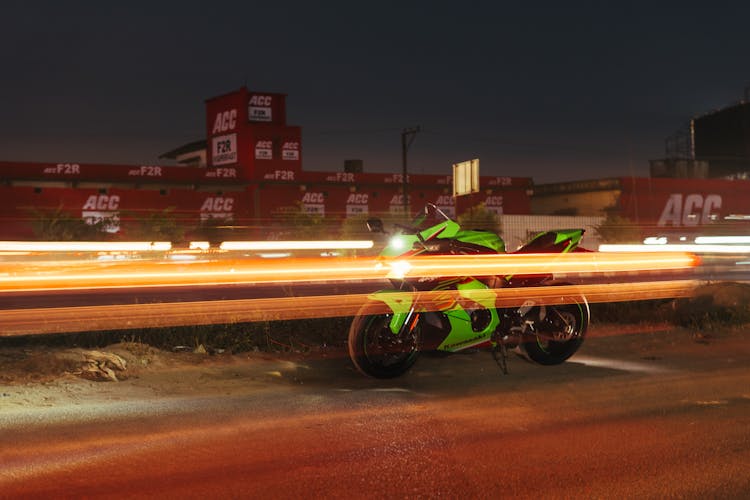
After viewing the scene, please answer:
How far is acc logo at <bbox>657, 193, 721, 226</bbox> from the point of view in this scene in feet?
225

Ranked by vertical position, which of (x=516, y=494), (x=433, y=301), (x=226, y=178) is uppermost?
(x=226, y=178)

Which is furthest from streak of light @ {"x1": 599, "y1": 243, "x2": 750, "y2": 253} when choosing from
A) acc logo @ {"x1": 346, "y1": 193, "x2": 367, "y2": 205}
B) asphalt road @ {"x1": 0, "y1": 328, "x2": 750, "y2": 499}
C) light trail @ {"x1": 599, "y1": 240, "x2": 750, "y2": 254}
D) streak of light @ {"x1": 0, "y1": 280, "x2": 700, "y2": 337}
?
acc logo @ {"x1": 346, "y1": 193, "x2": 367, "y2": 205}

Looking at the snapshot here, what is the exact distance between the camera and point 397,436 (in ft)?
20.0

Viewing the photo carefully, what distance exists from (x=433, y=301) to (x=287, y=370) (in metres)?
1.64

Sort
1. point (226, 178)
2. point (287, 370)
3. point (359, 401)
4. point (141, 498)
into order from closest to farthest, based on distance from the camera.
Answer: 1. point (141, 498)
2. point (359, 401)
3. point (287, 370)
4. point (226, 178)

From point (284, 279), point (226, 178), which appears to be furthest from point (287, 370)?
point (226, 178)

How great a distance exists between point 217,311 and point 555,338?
3859mm

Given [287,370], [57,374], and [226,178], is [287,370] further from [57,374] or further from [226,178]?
[226,178]

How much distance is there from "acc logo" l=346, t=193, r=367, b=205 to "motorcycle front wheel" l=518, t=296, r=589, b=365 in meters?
60.1

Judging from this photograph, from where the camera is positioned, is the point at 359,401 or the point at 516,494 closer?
the point at 516,494

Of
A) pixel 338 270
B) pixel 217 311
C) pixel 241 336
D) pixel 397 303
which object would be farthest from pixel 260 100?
pixel 397 303

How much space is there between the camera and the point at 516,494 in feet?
15.9

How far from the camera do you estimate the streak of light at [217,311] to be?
8.57 m

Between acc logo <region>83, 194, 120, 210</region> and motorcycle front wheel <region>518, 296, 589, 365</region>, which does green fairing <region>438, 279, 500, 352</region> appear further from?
acc logo <region>83, 194, 120, 210</region>
